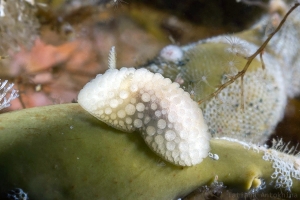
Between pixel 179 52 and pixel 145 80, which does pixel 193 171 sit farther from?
pixel 179 52

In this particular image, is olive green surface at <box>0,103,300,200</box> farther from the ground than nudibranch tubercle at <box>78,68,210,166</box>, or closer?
closer

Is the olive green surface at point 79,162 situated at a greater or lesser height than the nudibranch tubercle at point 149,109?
lesser

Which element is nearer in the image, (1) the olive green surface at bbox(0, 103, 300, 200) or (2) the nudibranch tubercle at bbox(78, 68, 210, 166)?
(1) the olive green surface at bbox(0, 103, 300, 200)

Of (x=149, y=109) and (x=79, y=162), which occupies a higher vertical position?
(x=149, y=109)

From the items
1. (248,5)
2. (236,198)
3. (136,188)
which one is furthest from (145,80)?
(248,5)
